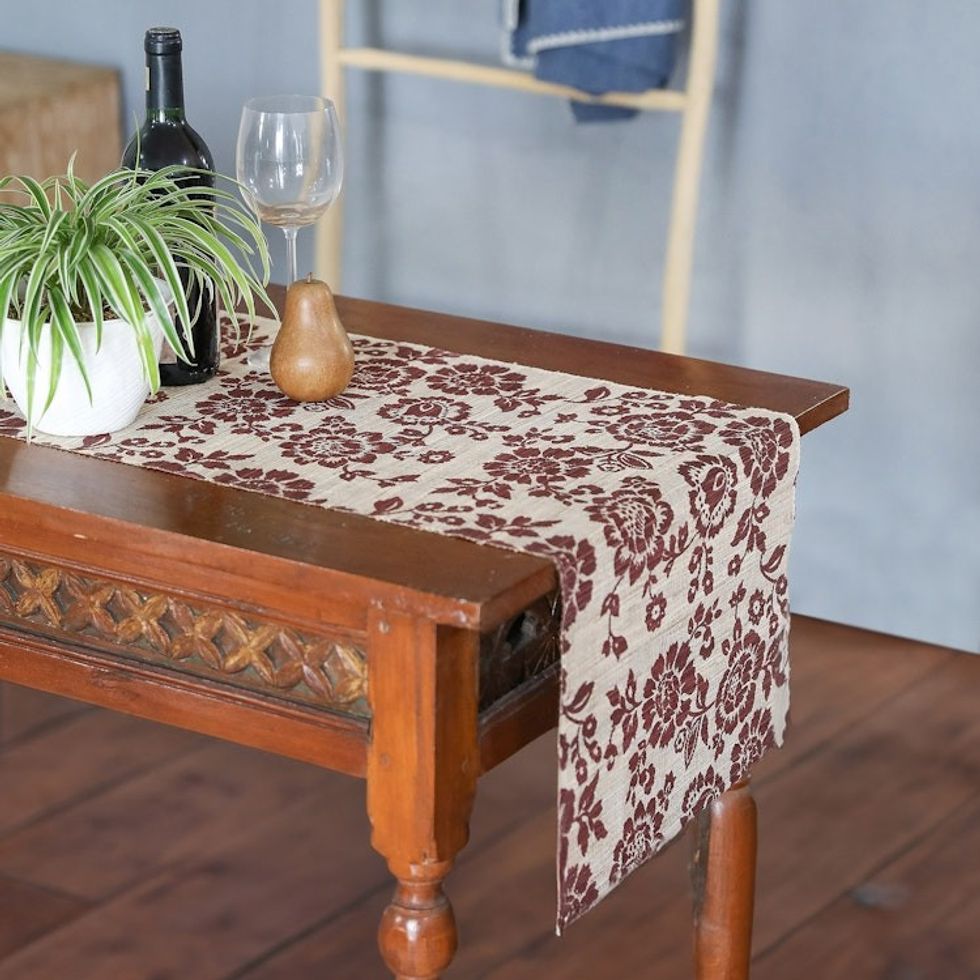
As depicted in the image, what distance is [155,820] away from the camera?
7.32 ft

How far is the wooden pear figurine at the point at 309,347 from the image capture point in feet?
5.20

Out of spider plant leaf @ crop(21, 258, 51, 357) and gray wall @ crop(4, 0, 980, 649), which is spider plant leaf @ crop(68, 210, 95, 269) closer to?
spider plant leaf @ crop(21, 258, 51, 357)

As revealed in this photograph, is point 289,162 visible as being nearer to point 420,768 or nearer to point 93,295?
point 93,295

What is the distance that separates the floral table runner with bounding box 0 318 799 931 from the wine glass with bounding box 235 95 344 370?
152 mm

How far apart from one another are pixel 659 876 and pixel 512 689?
30.7 inches

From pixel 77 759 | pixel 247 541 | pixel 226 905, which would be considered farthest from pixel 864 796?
pixel 247 541

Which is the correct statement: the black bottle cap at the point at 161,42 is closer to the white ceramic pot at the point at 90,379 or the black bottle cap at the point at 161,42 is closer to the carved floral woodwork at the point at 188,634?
the white ceramic pot at the point at 90,379

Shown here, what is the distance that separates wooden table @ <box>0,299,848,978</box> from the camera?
1286 mm

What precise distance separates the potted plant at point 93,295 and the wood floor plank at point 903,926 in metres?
0.93

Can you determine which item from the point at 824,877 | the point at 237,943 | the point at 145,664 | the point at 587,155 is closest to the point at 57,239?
the point at 145,664

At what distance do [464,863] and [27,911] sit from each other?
489 mm

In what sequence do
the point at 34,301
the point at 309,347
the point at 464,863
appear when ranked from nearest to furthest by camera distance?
1. the point at 34,301
2. the point at 309,347
3. the point at 464,863

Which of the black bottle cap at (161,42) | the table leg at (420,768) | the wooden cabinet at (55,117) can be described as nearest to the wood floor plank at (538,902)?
the table leg at (420,768)

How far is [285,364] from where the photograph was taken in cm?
159
